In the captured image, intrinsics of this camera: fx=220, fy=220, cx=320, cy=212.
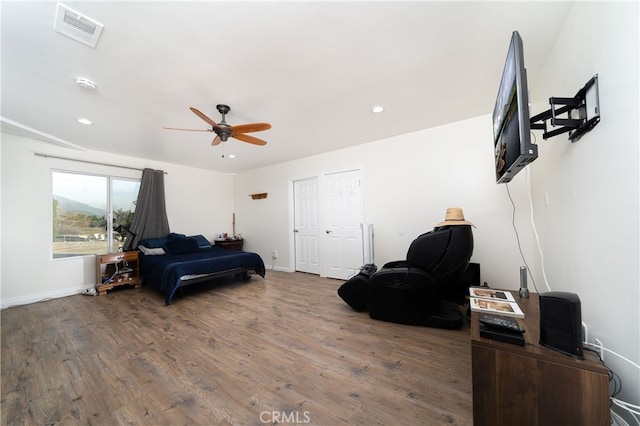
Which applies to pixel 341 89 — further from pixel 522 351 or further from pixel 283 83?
pixel 522 351

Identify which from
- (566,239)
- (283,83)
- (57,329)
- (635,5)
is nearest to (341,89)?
(283,83)

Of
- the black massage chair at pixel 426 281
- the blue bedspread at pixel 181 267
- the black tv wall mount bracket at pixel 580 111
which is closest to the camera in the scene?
the black tv wall mount bracket at pixel 580 111

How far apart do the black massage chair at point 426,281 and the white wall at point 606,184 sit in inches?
28.9

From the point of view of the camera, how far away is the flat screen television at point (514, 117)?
3.58 ft

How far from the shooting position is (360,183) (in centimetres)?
411

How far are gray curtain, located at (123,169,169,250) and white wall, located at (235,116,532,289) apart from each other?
10.5 ft

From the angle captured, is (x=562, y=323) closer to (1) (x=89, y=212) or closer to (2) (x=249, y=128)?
(2) (x=249, y=128)

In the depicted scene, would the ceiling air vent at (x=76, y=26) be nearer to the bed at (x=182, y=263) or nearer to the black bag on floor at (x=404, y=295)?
the bed at (x=182, y=263)

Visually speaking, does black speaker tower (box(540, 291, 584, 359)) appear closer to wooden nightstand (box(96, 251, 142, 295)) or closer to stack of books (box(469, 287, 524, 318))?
stack of books (box(469, 287, 524, 318))

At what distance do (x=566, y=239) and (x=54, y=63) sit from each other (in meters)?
4.42

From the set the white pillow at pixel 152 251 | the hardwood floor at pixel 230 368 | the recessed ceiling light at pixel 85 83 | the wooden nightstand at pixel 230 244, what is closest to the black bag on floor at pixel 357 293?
the hardwood floor at pixel 230 368

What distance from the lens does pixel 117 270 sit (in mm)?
3963

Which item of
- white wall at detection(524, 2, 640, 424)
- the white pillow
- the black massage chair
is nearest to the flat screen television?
white wall at detection(524, 2, 640, 424)

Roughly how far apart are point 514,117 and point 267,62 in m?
1.86
